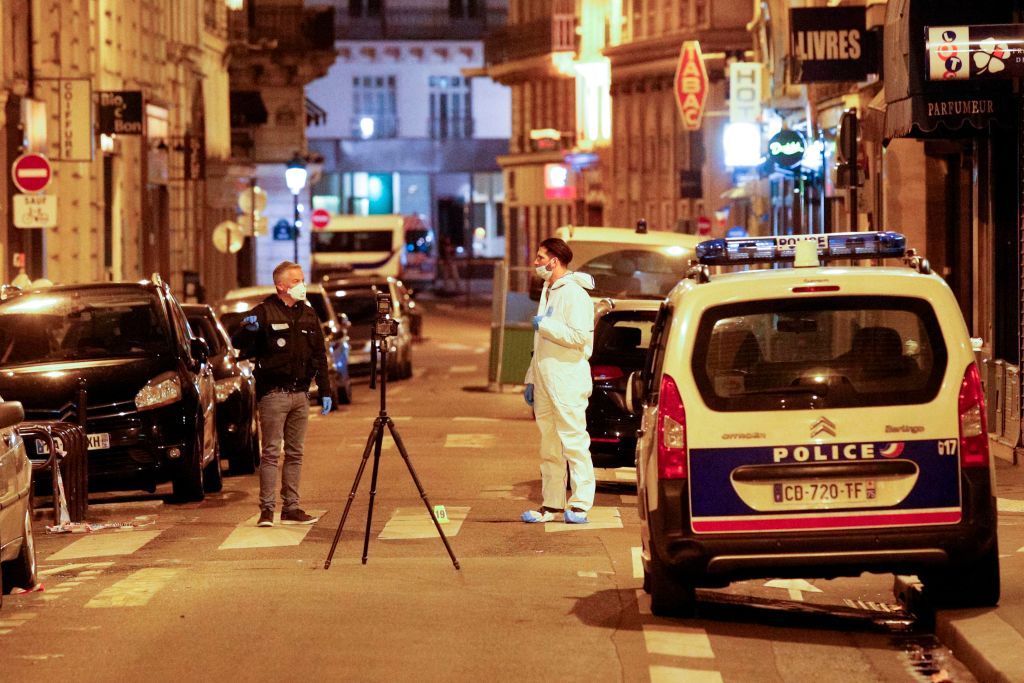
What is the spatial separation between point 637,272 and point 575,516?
12.4m

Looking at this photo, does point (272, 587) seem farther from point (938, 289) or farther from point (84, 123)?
point (84, 123)

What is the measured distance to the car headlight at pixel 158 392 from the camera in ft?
56.5

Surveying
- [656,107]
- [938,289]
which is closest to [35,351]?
[938,289]

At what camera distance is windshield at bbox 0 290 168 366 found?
1780 cm

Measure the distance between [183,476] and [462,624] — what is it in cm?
706

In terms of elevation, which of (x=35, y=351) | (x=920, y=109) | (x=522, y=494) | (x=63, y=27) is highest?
(x=63, y=27)

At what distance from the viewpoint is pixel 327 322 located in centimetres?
3125

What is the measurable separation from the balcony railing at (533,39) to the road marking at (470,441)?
6304 centimetres

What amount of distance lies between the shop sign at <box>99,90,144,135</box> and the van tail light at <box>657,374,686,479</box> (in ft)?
Result: 94.6

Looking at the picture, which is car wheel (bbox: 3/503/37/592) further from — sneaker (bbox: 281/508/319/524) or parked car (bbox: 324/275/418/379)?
parked car (bbox: 324/275/418/379)

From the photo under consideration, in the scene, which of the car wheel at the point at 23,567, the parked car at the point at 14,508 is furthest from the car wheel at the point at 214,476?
the car wheel at the point at 23,567

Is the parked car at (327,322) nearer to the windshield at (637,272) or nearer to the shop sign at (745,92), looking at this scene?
the windshield at (637,272)

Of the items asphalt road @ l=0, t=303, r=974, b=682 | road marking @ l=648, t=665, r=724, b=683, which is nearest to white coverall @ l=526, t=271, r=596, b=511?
asphalt road @ l=0, t=303, r=974, b=682

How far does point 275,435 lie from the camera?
49.6 feet
